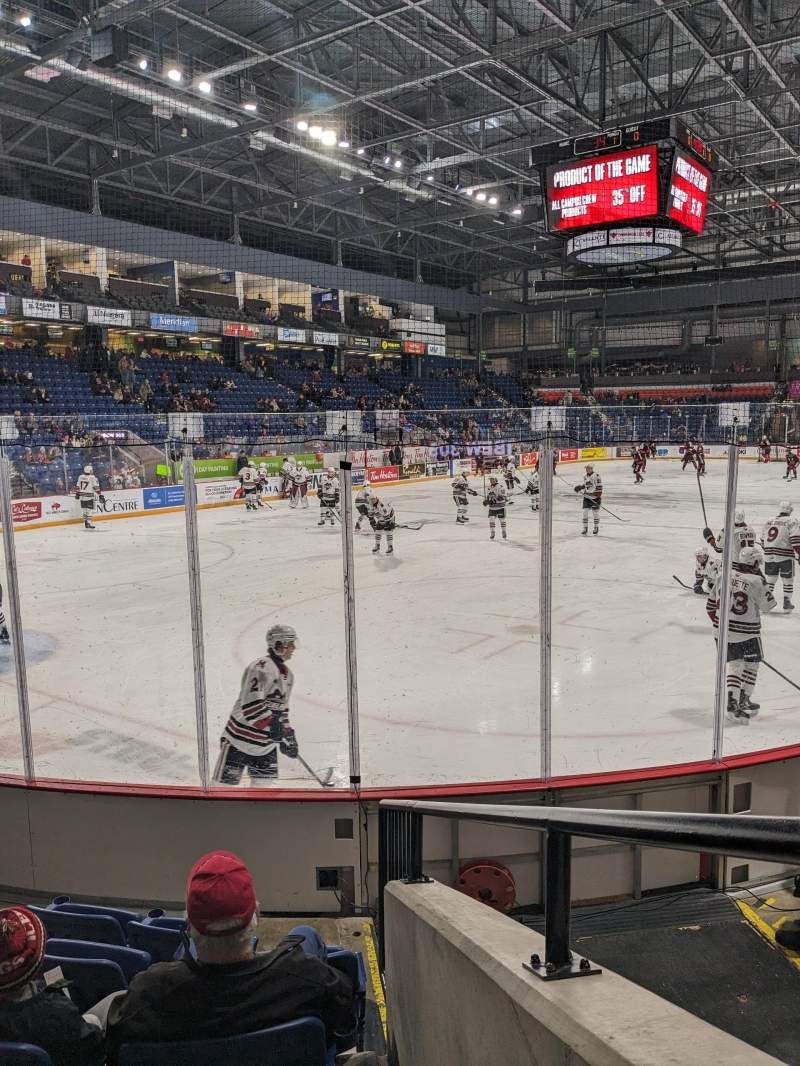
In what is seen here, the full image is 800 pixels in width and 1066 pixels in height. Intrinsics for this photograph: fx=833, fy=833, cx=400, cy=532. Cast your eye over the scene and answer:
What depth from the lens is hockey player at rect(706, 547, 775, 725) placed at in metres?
5.79

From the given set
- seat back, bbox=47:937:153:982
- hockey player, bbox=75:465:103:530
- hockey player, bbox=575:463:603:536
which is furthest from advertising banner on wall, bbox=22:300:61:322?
seat back, bbox=47:937:153:982

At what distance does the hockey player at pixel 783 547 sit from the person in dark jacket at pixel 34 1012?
28.7ft

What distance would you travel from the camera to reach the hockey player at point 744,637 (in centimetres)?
579

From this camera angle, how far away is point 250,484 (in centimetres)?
1658

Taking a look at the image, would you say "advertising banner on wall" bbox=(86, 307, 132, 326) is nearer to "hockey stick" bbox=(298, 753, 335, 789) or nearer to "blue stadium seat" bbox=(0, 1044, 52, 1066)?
"hockey stick" bbox=(298, 753, 335, 789)

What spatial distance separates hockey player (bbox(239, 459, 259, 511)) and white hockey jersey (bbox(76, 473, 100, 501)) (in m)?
3.12

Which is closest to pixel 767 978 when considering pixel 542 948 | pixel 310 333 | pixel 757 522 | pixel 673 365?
pixel 542 948

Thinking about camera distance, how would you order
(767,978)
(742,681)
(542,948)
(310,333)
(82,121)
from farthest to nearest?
(310,333) → (82,121) → (742,681) → (767,978) → (542,948)

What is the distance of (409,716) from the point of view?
20.3ft

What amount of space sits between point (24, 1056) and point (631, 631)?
290 inches

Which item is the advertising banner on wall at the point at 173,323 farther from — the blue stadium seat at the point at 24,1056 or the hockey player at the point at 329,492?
the blue stadium seat at the point at 24,1056

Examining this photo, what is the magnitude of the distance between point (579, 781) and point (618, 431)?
21.7 meters

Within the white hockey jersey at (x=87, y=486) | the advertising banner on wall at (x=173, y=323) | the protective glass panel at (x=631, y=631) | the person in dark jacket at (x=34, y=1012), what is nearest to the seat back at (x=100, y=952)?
the person in dark jacket at (x=34, y=1012)

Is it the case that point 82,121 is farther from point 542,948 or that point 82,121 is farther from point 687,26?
point 542,948
